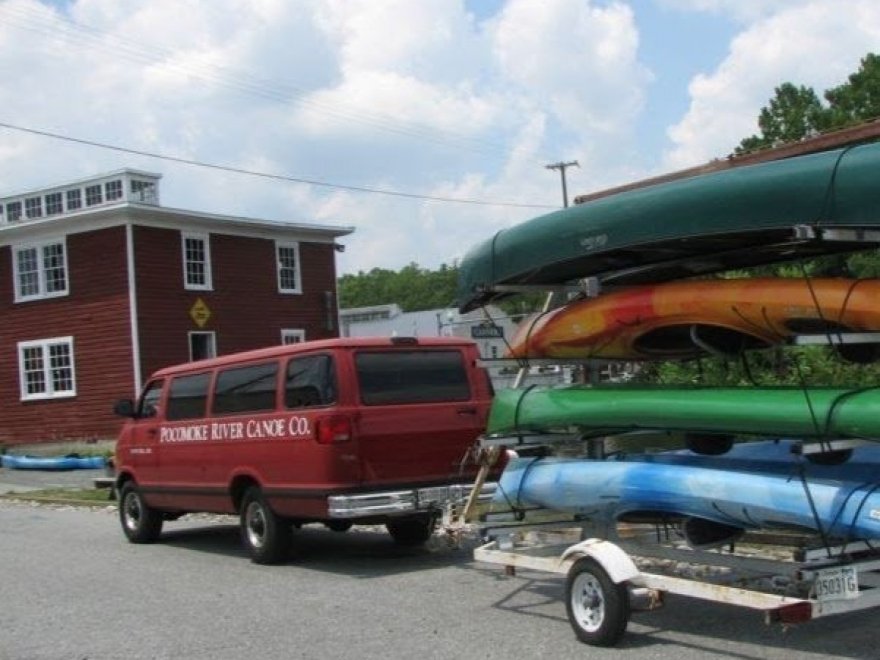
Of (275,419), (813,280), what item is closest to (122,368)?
(275,419)

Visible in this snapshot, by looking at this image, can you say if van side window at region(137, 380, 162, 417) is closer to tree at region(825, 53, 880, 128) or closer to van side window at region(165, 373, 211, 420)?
van side window at region(165, 373, 211, 420)

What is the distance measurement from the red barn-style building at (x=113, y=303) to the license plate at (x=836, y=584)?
82.4 feet

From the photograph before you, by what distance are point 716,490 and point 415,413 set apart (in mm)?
3700

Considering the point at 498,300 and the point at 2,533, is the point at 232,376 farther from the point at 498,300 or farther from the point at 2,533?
the point at 2,533

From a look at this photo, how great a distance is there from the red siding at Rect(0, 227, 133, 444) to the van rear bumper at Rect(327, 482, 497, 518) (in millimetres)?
20952

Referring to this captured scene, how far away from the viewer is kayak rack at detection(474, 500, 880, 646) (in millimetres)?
5371

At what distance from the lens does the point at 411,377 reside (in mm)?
9523

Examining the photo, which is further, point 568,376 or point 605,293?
point 568,376

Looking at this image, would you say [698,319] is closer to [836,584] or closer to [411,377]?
[836,584]

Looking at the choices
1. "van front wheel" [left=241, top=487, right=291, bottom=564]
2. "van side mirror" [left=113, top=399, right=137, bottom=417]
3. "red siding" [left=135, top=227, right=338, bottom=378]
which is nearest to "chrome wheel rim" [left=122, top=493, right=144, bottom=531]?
"van side mirror" [left=113, top=399, right=137, bottom=417]

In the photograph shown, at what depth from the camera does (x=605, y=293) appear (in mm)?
7676

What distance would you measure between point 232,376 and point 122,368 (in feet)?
64.0

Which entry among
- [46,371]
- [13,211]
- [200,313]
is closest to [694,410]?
[200,313]

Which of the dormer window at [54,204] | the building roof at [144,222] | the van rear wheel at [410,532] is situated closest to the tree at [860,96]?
the building roof at [144,222]
